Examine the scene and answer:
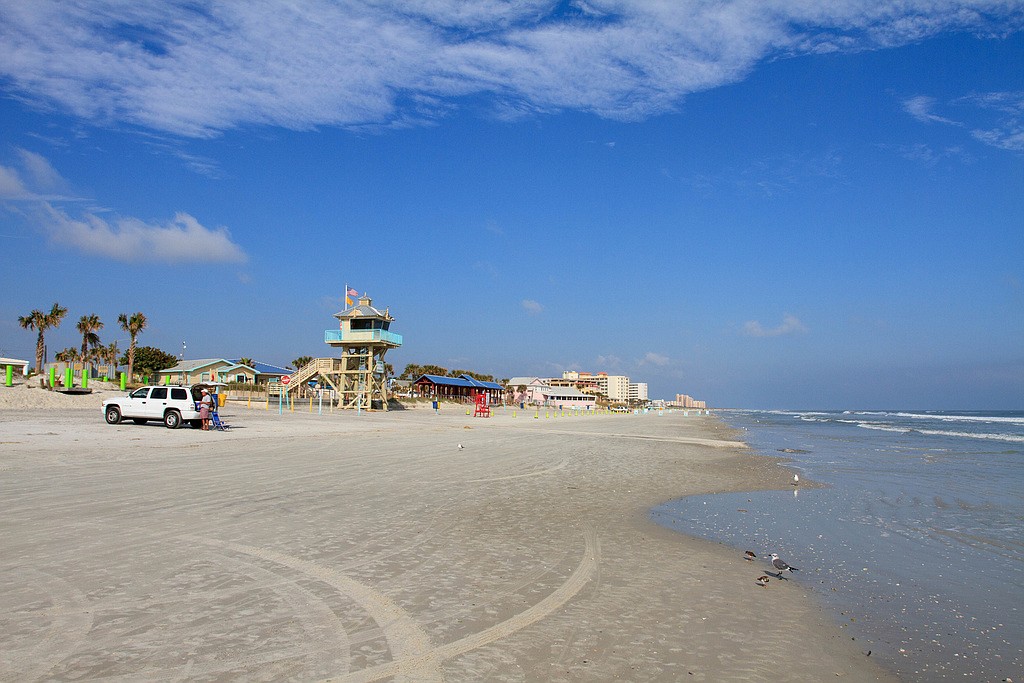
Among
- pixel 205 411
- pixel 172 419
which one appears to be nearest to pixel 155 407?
pixel 172 419

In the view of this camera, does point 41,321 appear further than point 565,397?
No

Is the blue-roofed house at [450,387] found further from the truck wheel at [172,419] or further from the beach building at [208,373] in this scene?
the truck wheel at [172,419]

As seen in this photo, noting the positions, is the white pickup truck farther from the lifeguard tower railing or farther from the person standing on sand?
the lifeguard tower railing

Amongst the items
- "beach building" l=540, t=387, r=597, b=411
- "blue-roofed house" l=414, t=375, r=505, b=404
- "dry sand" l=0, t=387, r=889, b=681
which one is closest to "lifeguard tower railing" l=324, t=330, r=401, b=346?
"blue-roofed house" l=414, t=375, r=505, b=404

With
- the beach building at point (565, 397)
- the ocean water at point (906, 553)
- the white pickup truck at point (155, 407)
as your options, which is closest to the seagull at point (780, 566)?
the ocean water at point (906, 553)

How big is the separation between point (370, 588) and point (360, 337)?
5766 cm

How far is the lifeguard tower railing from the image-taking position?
2435 inches

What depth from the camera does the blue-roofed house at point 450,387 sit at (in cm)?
10050

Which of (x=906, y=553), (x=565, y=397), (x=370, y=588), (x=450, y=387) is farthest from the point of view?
(x=565, y=397)

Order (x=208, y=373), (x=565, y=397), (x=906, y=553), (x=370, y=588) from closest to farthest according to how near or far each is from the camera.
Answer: (x=370, y=588) < (x=906, y=553) < (x=208, y=373) < (x=565, y=397)

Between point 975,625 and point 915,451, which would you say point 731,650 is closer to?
point 975,625

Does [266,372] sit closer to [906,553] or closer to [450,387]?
[450,387]

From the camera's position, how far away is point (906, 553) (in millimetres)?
8953

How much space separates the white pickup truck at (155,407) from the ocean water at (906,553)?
22680 millimetres
